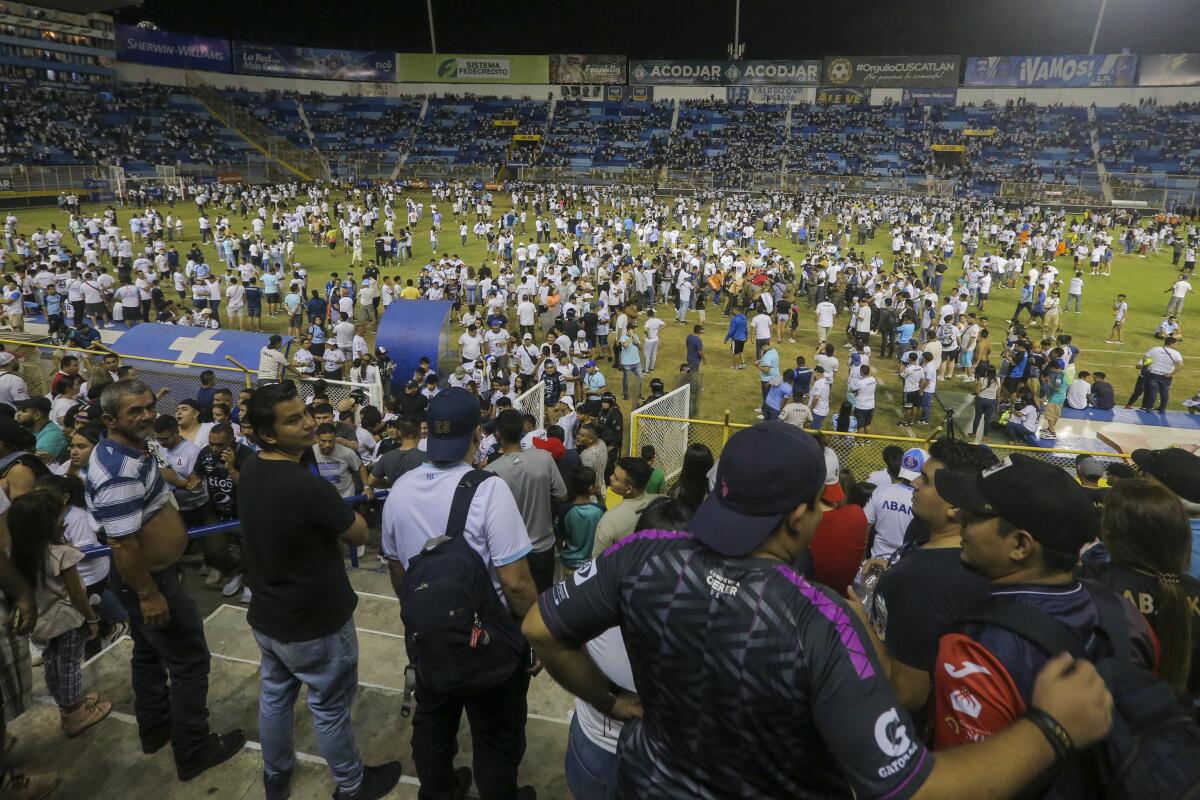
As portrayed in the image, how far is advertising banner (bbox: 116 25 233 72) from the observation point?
5172 centimetres

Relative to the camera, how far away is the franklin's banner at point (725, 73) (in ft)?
196

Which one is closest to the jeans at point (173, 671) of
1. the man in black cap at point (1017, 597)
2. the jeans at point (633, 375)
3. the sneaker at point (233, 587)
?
the sneaker at point (233, 587)

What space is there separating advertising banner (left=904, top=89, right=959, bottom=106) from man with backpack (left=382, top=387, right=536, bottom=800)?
6529cm

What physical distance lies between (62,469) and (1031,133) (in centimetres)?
6364

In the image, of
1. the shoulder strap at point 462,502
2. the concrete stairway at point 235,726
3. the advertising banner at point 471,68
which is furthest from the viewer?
the advertising banner at point 471,68

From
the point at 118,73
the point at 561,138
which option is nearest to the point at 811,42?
the point at 561,138

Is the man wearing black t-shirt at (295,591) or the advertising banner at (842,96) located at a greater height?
the advertising banner at (842,96)

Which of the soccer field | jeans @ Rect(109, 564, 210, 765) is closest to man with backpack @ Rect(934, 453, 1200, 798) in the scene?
jeans @ Rect(109, 564, 210, 765)

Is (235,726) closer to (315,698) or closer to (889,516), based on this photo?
(315,698)

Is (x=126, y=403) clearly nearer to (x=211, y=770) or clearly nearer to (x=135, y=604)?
(x=135, y=604)

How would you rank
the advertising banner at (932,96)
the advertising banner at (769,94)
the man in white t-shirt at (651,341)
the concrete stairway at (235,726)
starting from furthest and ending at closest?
the advertising banner at (769,94)
the advertising banner at (932,96)
the man in white t-shirt at (651,341)
the concrete stairway at (235,726)

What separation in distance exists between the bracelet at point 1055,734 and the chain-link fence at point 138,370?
10323 mm

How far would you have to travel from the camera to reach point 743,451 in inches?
65.3

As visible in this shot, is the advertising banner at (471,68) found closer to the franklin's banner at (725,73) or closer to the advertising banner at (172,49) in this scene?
the franklin's banner at (725,73)
